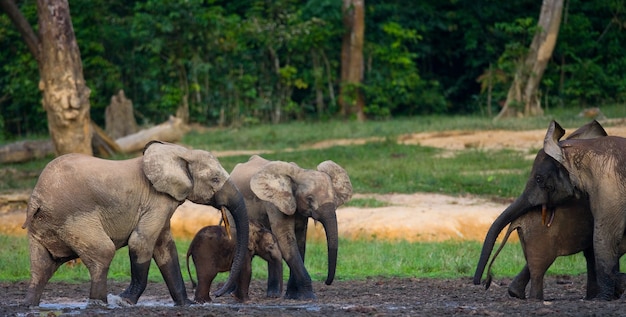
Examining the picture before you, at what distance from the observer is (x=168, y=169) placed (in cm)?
A: 1014

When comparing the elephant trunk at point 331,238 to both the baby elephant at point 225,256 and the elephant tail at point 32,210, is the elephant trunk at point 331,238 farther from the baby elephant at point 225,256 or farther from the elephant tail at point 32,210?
the elephant tail at point 32,210

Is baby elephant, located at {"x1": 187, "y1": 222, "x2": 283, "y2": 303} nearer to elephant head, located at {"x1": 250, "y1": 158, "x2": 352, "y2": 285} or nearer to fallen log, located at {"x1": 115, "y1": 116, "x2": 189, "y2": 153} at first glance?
elephant head, located at {"x1": 250, "y1": 158, "x2": 352, "y2": 285}

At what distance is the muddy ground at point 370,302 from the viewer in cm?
895

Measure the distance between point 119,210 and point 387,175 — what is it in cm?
990

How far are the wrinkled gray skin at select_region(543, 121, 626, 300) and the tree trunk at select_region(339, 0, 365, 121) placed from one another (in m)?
18.9

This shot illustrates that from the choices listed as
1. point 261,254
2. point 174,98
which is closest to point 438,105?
point 174,98

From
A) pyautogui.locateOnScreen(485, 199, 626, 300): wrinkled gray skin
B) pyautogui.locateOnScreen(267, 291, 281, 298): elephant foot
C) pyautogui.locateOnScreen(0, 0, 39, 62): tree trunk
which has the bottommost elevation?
pyautogui.locateOnScreen(267, 291, 281, 298): elephant foot

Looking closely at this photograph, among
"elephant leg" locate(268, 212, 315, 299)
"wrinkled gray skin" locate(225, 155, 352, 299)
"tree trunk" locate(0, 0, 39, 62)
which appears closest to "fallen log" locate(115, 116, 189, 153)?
"tree trunk" locate(0, 0, 39, 62)

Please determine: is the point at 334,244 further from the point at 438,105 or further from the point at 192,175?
the point at 438,105

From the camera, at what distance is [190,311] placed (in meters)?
9.02

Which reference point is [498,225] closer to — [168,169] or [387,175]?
[168,169]

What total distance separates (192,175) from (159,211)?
500mm

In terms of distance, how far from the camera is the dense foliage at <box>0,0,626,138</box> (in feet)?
94.7

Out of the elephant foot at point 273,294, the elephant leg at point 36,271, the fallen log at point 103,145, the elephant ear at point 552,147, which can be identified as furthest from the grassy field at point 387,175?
the elephant leg at point 36,271
